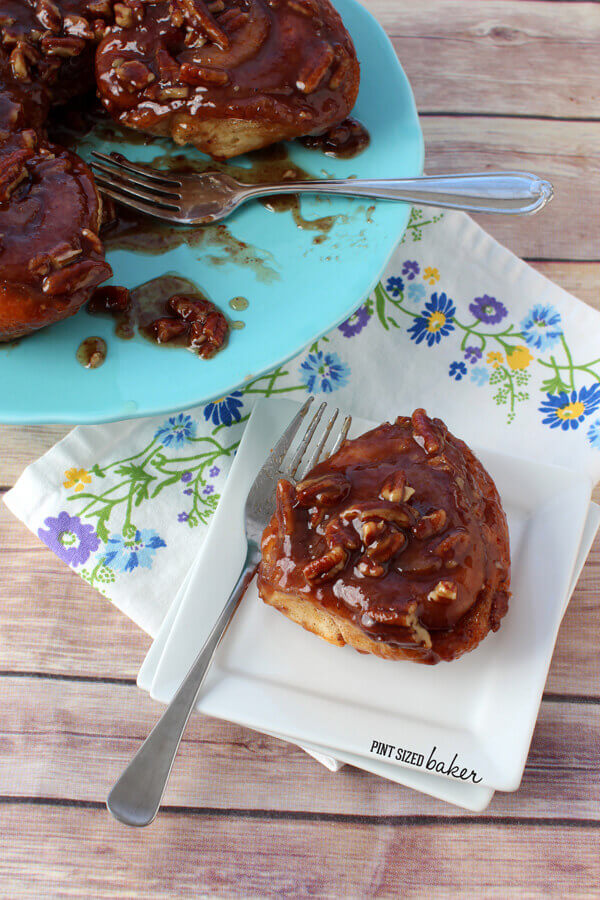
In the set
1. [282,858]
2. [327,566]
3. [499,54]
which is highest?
[499,54]

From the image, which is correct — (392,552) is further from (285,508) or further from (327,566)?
(285,508)

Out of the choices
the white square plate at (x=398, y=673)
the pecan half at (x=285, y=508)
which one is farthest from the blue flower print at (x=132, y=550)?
the pecan half at (x=285, y=508)

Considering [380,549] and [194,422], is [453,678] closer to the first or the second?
[380,549]

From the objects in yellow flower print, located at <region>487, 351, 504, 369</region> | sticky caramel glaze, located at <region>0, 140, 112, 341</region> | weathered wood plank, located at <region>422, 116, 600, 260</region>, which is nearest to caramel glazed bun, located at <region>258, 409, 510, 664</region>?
yellow flower print, located at <region>487, 351, 504, 369</region>

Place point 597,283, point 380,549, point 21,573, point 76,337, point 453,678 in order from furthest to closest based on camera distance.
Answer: point 597,283, point 21,573, point 76,337, point 453,678, point 380,549

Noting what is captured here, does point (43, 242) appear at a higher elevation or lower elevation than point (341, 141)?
lower

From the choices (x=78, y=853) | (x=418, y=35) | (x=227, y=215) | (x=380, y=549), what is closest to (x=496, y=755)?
(x=380, y=549)

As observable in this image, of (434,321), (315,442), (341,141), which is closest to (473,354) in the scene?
(434,321)
